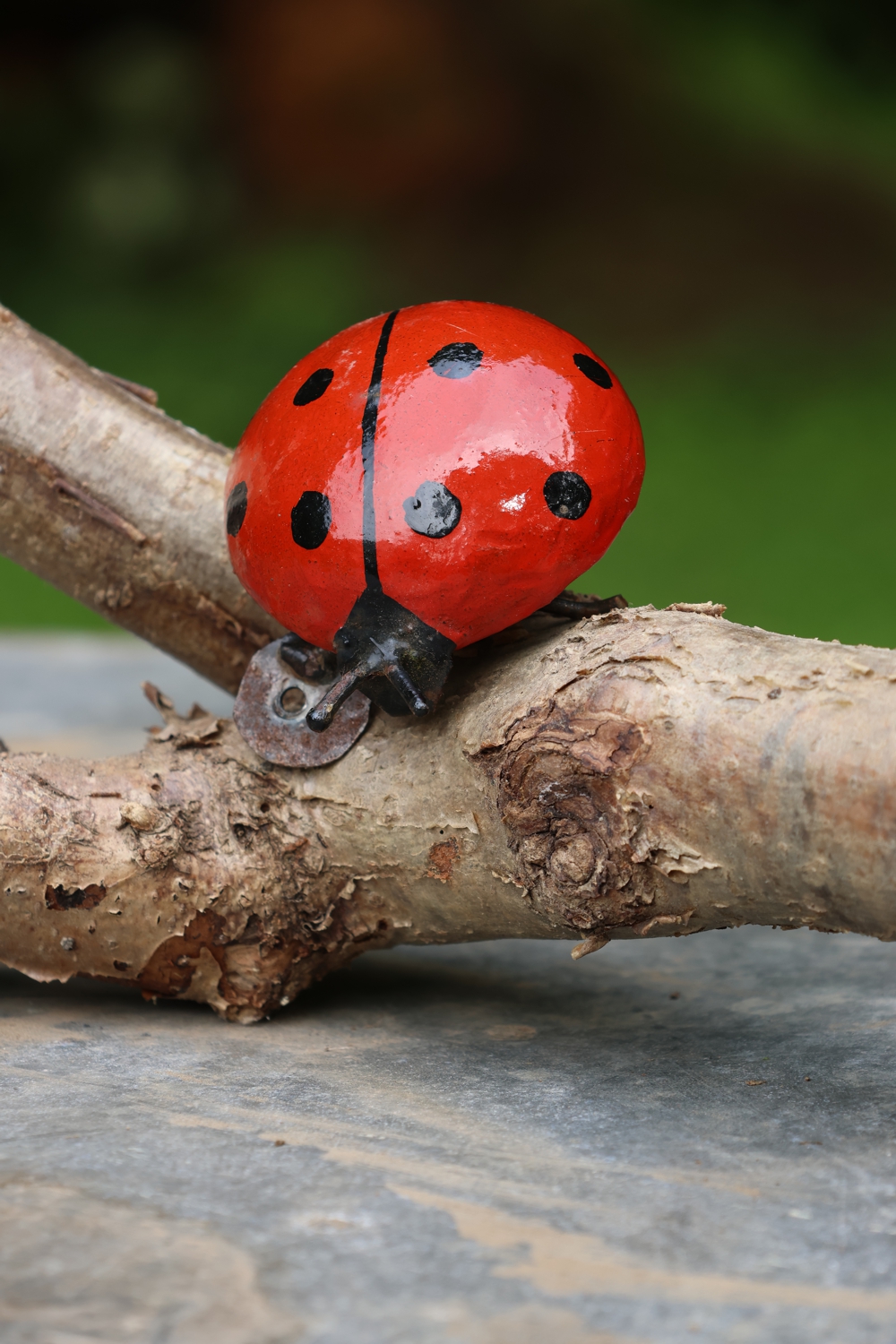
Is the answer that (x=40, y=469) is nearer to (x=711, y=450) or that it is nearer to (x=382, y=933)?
(x=382, y=933)

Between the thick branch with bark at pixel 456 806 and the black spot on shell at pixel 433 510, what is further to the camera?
the black spot on shell at pixel 433 510

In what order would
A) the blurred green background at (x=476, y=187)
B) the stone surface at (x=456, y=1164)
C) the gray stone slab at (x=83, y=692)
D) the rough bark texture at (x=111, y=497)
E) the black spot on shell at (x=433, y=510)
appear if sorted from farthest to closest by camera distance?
the blurred green background at (x=476, y=187), the gray stone slab at (x=83, y=692), the rough bark texture at (x=111, y=497), the black spot on shell at (x=433, y=510), the stone surface at (x=456, y=1164)

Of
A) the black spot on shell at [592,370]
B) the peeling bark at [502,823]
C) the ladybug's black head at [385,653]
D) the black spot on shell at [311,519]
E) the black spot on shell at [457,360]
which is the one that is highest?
the black spot on shell at [592,370]

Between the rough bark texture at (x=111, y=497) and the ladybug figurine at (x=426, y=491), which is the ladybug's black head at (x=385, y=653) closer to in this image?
the ladybug figurine at (x=426, y=491)

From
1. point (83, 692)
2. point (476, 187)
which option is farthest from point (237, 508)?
point (476, 187)

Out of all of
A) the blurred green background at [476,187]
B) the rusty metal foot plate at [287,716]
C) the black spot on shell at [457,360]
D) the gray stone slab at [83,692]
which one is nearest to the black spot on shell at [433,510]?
the black spot on shell at [457,360]

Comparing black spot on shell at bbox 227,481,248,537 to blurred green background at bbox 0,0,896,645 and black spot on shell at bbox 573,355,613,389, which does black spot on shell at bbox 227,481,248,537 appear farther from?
blurred green background at bbox 0,0,896,645
